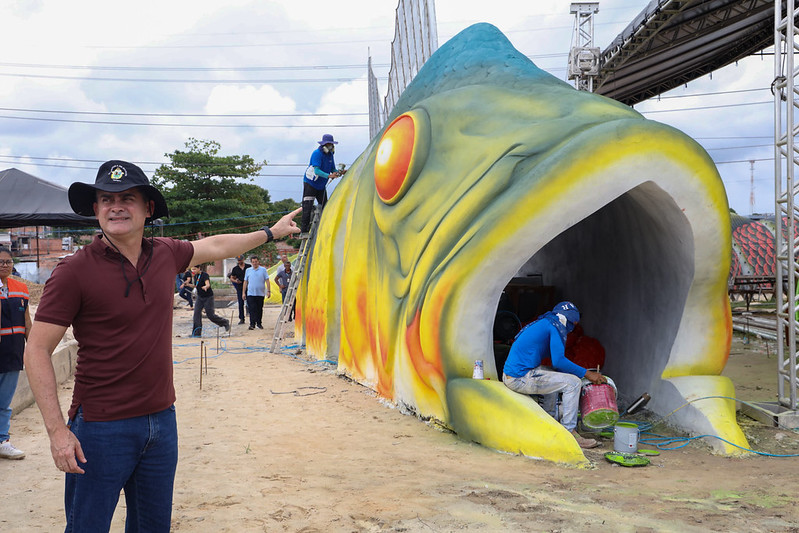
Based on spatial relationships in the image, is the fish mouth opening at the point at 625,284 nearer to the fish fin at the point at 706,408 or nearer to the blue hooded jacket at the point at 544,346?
the fish fin at the point at 706,408

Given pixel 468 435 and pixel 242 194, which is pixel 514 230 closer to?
pixel 468 435

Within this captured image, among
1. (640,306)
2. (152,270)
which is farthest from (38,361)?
(640,306)

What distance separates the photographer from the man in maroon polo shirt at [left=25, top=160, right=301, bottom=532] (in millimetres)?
2391

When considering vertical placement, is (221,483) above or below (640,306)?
below

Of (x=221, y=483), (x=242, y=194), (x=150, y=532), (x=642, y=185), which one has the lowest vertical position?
(x=221, y=483)

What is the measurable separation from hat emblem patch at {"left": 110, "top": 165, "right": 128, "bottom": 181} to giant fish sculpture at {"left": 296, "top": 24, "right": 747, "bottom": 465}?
313 cm

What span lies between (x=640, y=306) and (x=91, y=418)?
218 inches

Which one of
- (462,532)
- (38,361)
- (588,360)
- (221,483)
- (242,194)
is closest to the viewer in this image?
(38,361)

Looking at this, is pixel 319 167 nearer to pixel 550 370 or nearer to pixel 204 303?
pixel 204 303

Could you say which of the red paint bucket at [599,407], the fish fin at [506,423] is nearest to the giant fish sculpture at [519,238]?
the fish fin at [506,423]

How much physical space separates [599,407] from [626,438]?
1.73 ft

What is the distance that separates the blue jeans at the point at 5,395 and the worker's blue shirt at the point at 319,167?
20.2 ft

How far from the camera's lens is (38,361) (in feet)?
7.84

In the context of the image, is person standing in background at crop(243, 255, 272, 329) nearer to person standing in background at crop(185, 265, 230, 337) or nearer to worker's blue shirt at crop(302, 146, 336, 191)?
person standing in background at crop(185, 265, 230, 337)
